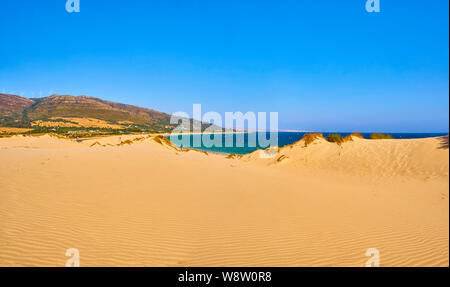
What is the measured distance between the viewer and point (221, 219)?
6.64 meters

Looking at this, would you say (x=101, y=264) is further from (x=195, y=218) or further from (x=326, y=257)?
(x=326, y=257)

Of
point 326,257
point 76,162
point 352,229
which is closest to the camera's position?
point 326,257

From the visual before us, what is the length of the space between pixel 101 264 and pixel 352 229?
20.5 ft

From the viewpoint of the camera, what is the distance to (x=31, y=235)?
5148 mm

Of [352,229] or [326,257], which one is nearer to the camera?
[326,257]

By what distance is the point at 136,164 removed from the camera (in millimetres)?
13312

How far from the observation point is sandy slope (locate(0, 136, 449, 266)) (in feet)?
14.9

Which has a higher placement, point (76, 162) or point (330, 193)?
point (76, 162)

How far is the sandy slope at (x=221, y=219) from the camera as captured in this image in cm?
453
